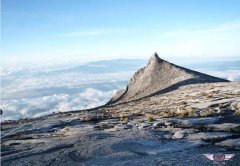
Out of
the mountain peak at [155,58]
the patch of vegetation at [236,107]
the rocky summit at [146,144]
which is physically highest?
the mountain peak at [155,58]

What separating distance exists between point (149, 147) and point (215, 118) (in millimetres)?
8555

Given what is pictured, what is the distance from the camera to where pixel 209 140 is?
17.5m

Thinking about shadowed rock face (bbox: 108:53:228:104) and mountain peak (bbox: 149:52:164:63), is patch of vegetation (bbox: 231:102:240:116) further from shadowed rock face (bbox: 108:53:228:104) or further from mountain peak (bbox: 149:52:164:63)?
mountain peak (bbox: 149:52:164:63)

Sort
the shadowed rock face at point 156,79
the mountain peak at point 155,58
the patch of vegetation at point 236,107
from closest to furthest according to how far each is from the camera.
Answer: the patch of vegetation at point 236,107 < the shadowed rock face at point 156,79 < the mountain peak at point 155,58

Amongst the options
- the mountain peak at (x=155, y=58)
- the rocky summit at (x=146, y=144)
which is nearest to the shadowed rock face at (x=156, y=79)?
the mountain peak at (x=155, y=58)

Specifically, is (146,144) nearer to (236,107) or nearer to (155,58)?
(236,107)

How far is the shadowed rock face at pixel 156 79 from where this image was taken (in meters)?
65.1

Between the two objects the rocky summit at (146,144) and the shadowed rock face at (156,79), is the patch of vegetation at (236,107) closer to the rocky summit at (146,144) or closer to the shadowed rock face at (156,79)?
Answer: the rocky summit at (146,144)

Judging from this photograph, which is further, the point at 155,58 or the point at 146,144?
the point at 155,58

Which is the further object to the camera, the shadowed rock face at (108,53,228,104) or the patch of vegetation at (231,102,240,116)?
the shadowed rock face at (108,53,228,104)

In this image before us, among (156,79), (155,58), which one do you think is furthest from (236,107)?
(155,58)

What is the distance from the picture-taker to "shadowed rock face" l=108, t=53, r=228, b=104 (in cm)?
6512

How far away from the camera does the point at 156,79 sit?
250 feet

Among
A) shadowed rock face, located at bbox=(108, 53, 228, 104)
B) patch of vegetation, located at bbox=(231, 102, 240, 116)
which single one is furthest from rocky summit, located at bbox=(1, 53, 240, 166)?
shadowed rock face, located at bbox=(108, 53, 228, 104)
